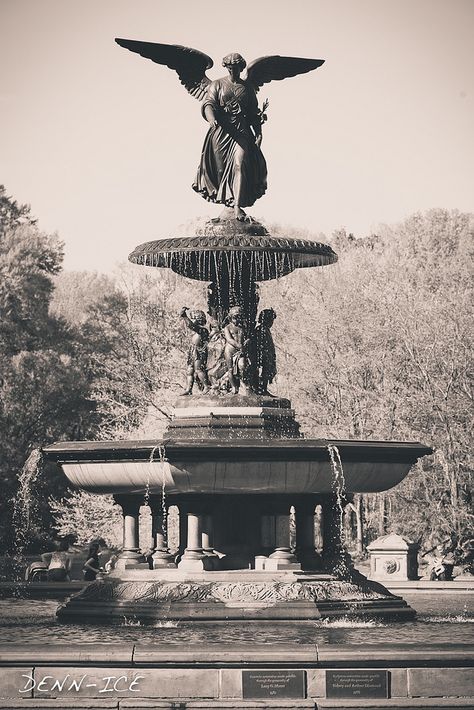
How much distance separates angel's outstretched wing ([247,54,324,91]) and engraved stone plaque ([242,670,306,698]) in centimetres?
976

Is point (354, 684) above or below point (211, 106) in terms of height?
below

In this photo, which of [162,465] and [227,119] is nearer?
[162,465]

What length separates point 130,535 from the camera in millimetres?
19562

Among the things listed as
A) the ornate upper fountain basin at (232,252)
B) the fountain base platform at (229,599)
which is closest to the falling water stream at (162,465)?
the fountain base platform at (229,599)

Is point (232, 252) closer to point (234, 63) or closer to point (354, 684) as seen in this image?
point (234, 63)

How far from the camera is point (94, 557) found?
79.8 feet

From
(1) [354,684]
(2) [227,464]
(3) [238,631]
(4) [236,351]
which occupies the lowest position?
(1) [354,684]

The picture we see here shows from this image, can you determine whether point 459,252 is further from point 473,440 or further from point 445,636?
point 445,636

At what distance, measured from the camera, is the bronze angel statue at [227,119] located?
20.3 meters

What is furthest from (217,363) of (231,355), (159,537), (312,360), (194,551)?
(312,360)

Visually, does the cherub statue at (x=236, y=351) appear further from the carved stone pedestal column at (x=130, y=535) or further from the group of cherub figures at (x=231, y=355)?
the carved stone pedestal column at (x=130, y=535)

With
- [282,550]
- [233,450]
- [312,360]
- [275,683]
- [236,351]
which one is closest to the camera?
[275,683]

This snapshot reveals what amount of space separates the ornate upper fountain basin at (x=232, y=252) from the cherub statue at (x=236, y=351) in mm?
628

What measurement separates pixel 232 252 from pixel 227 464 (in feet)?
9.91
